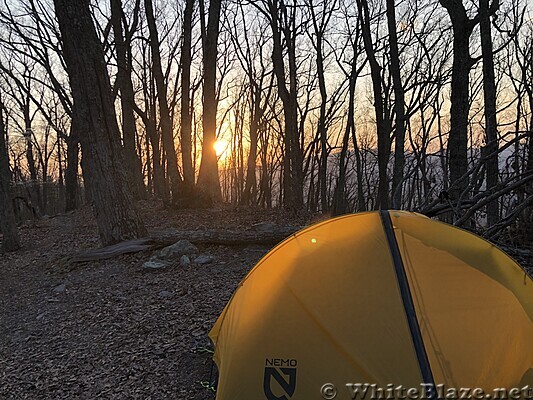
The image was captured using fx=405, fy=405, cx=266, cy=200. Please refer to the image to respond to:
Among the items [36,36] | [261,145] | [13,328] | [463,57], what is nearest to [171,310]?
[13,328]

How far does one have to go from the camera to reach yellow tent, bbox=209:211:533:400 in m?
2.59

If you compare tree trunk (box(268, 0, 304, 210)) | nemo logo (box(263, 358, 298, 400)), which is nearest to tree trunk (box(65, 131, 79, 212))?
tree trunk (box(268, 0, 304, 210))

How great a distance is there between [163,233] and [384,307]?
21.7 ft

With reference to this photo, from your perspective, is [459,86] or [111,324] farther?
[459,86]

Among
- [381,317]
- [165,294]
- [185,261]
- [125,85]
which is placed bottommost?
[165,294]

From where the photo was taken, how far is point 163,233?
8672mm

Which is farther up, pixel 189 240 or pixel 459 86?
pixel 459 86

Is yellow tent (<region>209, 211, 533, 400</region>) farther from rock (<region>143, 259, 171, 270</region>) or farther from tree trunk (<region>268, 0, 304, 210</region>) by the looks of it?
tree trunk (<region>268, 0, 304, 210</region>)

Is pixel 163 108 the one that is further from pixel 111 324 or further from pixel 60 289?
pixel 111 324

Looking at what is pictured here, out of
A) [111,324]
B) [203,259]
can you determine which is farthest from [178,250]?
[111,324]

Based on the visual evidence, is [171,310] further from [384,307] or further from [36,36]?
[36,36]

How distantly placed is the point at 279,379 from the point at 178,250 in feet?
17.0

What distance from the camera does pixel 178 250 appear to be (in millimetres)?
7641

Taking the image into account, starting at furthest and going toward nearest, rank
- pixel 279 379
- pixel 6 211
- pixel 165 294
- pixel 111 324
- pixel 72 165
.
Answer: pixel 72 165, pixel 6 211, pixel 165 294, pixel 111 324, pixel 279 379
